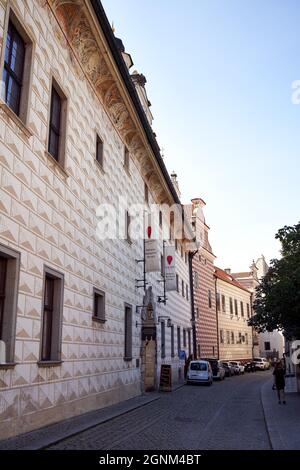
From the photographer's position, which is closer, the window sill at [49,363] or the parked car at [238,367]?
the window sill at [49,363]

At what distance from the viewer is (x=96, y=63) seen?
14.5 meters

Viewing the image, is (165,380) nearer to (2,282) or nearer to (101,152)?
(101,152)

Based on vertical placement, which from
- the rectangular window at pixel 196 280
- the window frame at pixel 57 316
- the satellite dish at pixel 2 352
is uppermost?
the rectangular window at pixel 196 280

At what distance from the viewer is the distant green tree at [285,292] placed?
17656mm

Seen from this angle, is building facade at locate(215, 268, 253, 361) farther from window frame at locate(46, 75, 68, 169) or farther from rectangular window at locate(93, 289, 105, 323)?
window frame at locate(46, 75, 68, 169)

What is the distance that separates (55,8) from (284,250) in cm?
1238

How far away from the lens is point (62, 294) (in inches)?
449

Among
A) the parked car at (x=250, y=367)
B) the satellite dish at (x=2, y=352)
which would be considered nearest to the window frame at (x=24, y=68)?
the satellite dish at (x=2, y=352)

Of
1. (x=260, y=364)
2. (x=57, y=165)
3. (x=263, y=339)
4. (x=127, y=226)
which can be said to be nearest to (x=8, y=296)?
(x=57, y=165)

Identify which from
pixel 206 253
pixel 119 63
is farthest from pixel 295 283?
pixel 206 253

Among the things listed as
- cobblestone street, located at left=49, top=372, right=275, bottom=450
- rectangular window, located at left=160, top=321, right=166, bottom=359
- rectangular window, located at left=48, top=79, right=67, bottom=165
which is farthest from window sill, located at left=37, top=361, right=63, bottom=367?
rectangular window, located at left=160, top=321, right=166, bottom=359

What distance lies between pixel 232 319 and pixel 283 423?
42.5m

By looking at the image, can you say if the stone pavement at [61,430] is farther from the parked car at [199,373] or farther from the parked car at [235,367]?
the parked car at [235,367]

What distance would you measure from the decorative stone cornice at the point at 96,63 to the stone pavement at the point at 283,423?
34.9 ft
